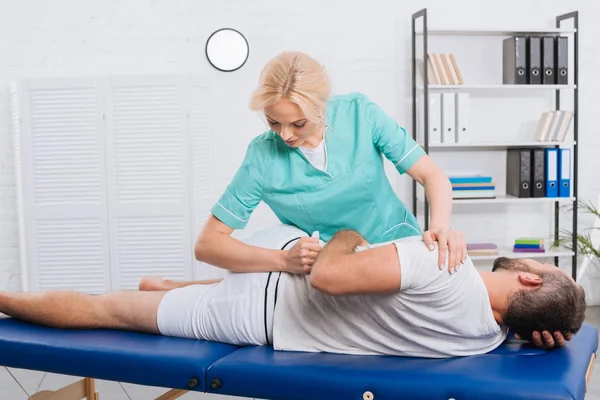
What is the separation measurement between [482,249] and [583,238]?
0.63m

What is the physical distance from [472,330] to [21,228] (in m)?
2.80

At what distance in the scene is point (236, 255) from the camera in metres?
1.89

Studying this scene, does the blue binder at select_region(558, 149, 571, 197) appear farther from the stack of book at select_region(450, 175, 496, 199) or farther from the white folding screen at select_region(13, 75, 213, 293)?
the white folding screen at select_region(13, 75, 213, 293)

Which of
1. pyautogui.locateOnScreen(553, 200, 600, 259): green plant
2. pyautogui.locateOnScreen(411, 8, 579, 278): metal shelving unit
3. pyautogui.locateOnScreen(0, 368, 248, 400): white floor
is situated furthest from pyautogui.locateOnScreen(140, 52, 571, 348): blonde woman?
pyautogui.locateOnScreen(553, 200, 600, 259): green plant

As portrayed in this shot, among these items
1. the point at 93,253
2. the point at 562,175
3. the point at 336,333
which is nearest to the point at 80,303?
the point at 336,333

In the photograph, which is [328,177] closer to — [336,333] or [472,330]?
[336,333]

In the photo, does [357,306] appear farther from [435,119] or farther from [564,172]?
[564,172]

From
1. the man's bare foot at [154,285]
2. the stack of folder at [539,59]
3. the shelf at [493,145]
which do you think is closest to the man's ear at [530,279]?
the man's bare foot at [154,285]

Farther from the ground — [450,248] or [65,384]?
[450,248]

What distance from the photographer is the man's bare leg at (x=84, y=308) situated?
196 centimetres

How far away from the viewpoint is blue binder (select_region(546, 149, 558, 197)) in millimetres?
3838

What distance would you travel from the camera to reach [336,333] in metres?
1.77

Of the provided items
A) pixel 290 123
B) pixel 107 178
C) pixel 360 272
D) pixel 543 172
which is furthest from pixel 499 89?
pixel 360 272

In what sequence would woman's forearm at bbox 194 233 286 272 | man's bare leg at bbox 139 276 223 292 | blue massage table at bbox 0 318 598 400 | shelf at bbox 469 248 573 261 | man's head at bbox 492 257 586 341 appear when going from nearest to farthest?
1. blue massage table at bbox 0 318 598 400
2. man's head at bbox 492 257 586 341
3. woman's forearm at bbox 194 233 286 272
4. man's bare leg at bbox 139 276 223 292
5. shelf at bbox 469 248 573 261
